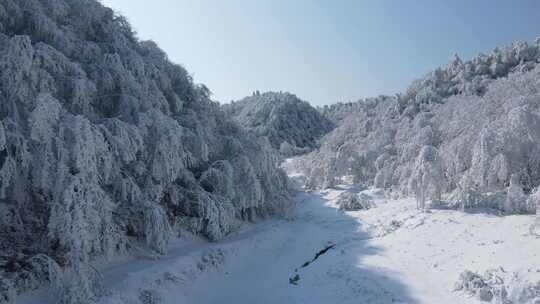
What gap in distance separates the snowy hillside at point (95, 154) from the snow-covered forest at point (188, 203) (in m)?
0.05

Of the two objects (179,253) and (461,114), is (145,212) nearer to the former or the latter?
(179,253)

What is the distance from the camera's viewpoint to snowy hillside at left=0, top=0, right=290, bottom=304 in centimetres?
1008

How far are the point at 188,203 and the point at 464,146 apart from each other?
668 inches

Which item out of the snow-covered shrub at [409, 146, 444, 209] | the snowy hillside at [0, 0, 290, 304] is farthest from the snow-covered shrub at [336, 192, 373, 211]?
the snowy hillside at [0, 0, 290, 304]

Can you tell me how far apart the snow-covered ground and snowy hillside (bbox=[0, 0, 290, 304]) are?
1.07 metres

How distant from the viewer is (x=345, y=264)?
15602 millimetres

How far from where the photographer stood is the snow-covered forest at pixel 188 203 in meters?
10.4

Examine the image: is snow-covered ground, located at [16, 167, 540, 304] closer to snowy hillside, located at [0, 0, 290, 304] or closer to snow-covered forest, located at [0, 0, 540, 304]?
snow-covered forest, located at [0, 0, 540, 304]

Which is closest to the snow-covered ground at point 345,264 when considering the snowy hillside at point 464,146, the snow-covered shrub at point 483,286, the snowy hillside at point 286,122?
the snow-covered shrub at point 483,286

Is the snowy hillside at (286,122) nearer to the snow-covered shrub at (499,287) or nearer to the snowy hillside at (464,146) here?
the snowy hillside at (464,146)

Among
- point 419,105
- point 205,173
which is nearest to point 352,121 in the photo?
point 419,105

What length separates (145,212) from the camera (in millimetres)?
14039

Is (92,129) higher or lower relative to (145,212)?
higher

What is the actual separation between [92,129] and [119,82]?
5.43 meters
